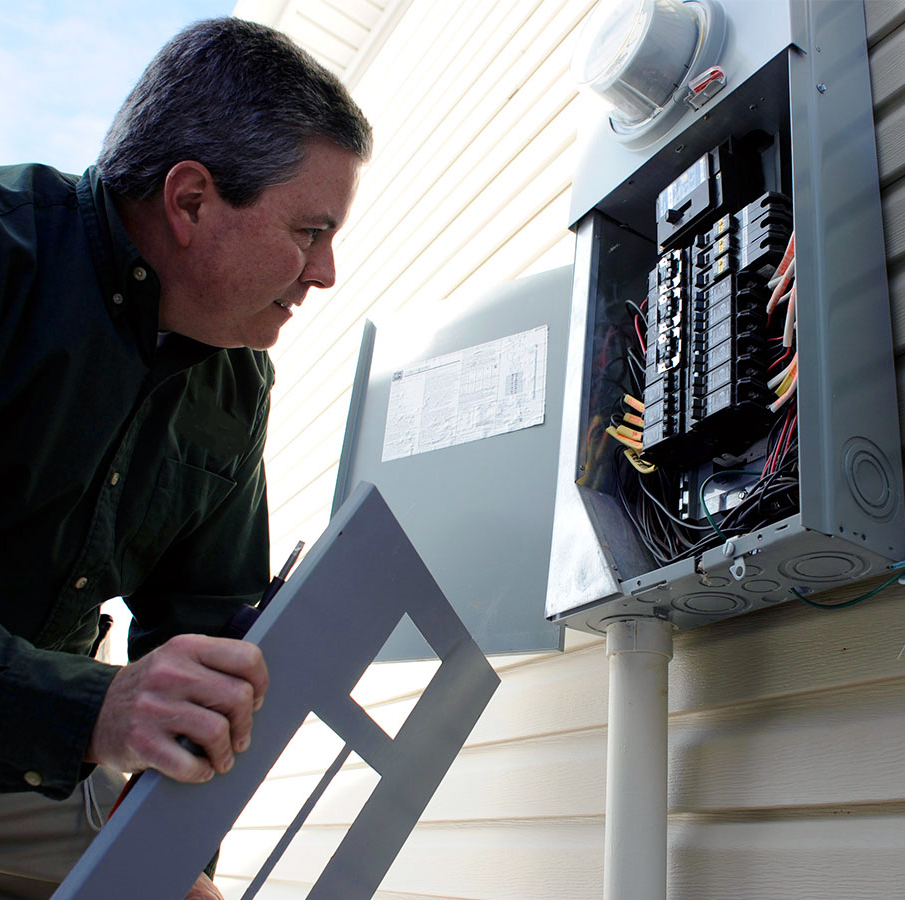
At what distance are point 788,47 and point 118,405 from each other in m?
1.16

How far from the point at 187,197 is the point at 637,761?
3.69 ft

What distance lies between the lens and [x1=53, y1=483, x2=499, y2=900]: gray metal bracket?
83 cm

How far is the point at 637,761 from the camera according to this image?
50.3 inches

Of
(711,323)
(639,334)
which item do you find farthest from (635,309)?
(711,323)

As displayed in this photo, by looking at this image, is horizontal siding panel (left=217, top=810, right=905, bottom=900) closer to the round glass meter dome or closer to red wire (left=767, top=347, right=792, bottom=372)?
red wire (left=767, top=347, right=792, bottom=372)

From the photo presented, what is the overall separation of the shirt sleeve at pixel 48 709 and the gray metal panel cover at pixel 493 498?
0.83 metres

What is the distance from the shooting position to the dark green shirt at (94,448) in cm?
129

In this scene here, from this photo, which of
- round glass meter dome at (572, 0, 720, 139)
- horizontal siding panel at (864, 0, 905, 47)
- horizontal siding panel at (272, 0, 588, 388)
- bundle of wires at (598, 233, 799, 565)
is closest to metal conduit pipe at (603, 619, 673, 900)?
bundle of wires at (598, 233, 799, 565)

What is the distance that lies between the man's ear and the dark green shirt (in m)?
0.09

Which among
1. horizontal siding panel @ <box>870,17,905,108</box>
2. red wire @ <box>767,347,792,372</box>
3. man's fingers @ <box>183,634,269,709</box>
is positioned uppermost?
horizontal siding panel @ <box>870,17,905,108</box>

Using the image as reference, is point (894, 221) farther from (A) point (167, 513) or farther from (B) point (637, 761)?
(A) point (167, 513)

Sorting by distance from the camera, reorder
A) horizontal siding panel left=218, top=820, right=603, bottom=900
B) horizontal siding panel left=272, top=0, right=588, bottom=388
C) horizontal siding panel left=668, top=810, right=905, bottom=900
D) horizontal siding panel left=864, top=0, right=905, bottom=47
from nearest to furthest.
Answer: horizontal siding panel left=668, top=810, right=905, bottom=900
horizontal siding panel left=864, top=0, right=905, bottom=47
horizontal siding panel left=218, top=820, right=603, bottom=900
horizontal siding panel left=272, top=0, right=588, bottom=388

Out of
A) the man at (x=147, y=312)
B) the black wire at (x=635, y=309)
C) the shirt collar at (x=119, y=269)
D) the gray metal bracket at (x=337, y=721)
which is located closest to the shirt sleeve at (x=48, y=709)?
the gray metal bracket at (x=337, y=721)

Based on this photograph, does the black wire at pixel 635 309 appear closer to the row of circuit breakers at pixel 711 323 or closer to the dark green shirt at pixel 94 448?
the row of circuit breakers at pixel 711 323
